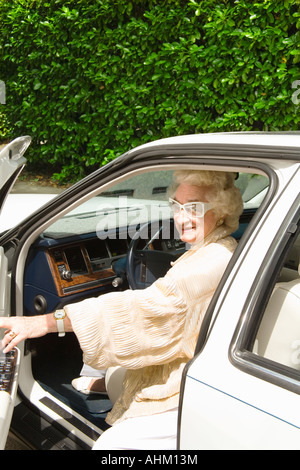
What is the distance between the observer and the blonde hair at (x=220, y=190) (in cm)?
197

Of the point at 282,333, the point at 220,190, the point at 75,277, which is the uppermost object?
the point at 220,190

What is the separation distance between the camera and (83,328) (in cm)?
175

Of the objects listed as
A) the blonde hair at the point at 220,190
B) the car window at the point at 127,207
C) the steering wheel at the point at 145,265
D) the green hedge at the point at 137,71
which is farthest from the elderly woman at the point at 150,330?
the green hedge at the point at 137,71

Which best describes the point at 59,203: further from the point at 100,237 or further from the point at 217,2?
the point at 217,2

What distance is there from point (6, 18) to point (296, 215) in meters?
7.78

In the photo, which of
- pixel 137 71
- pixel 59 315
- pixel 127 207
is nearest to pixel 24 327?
pixel 59 315

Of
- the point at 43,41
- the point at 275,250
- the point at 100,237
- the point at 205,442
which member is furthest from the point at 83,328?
the point at 43,41

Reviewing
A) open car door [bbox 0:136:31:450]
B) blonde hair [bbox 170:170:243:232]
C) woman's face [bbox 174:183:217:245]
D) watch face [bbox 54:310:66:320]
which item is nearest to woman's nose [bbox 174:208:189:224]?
woman's face [bbox 174:183:217:245]

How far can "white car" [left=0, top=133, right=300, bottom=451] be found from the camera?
4.56ft

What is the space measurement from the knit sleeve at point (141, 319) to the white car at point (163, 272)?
207 millimetres

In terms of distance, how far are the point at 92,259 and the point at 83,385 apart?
694 mm

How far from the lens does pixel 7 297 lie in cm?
237

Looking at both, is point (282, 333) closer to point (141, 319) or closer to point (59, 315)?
point (141, 319)

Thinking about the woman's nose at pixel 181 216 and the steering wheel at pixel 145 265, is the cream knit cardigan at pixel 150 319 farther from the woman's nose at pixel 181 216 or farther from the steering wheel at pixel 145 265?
the steering wheel at pixel 145 265
